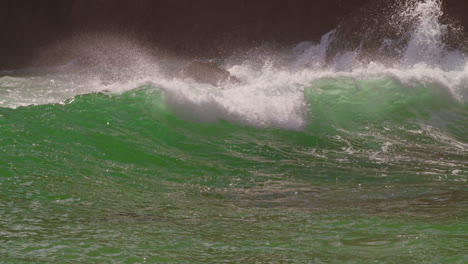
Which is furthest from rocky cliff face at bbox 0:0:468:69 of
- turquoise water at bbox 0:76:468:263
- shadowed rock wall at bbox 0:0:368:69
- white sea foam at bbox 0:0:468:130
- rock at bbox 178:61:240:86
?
turquoise water at bbox 0:76:468:263

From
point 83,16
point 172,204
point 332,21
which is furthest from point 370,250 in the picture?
point 83,16

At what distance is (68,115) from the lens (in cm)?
656

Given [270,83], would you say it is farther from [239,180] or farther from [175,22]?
[175,22]

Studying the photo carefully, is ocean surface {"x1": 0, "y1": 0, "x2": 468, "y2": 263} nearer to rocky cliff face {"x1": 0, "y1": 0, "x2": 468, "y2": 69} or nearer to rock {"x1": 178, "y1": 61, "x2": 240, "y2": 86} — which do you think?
Answer: rock {"x1": 178, "y1": 61, "x2": 240, "y2": 86}

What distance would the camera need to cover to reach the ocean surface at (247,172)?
313 cm

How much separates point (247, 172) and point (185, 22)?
14440 millimetres

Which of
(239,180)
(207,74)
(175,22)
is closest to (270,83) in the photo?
(207,74)

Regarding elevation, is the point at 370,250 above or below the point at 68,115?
below

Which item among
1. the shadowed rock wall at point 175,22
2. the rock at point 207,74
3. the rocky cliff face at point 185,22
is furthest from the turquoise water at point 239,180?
the shadowed rock wall at point 175,22

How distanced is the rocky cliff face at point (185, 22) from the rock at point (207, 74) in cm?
737

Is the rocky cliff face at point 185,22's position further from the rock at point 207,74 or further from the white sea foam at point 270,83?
the rock at point 207,74

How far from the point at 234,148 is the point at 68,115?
1.82 meters

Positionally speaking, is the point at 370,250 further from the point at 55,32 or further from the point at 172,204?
the point at 55,32

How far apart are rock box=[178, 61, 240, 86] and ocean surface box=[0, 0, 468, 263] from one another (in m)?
1.35
